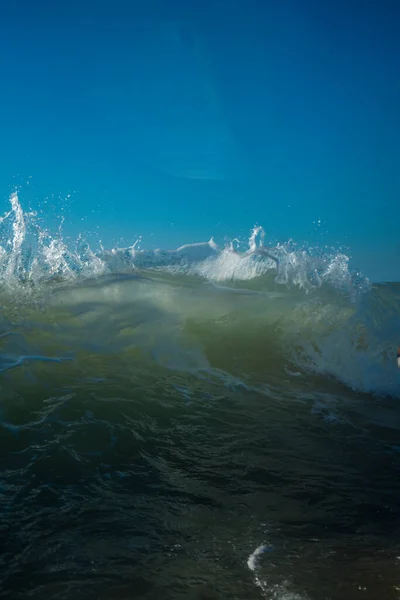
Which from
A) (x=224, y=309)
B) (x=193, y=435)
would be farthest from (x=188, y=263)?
(x=193, y=435)

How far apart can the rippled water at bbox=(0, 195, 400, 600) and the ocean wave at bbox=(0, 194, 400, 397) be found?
0.16 ft

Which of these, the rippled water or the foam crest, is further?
the foam crest

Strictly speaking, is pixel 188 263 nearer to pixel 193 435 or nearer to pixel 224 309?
pixel 224 309

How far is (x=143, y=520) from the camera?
10.3ft

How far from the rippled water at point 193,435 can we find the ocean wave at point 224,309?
48 mm

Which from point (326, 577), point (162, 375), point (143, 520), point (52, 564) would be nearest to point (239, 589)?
point (326, 577)

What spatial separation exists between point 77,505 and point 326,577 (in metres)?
1.87

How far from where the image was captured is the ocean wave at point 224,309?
7816mm

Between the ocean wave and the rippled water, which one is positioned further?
the ocean wave

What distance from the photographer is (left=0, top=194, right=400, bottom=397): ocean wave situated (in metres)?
7.82

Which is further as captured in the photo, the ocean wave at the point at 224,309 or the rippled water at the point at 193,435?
the ocean wave at the point at 224,309

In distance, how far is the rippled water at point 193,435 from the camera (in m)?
2.63

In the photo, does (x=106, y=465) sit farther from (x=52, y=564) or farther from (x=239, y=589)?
(x=239, y=589)

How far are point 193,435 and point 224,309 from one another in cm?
555
